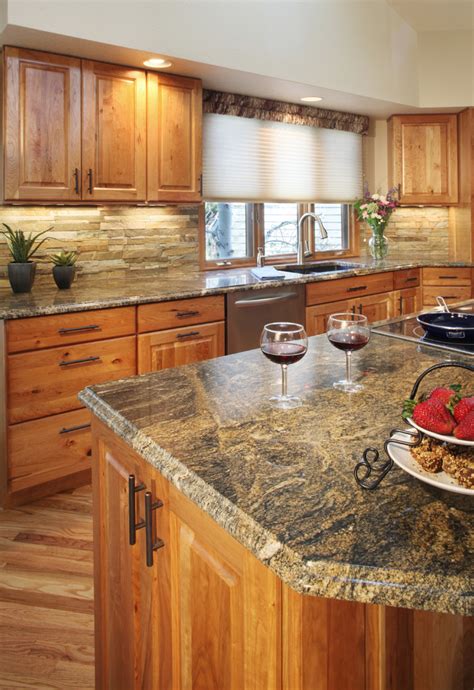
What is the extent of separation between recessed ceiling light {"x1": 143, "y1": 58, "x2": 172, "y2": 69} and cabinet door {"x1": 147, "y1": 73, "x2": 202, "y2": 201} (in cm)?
7

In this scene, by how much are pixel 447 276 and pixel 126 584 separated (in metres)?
4.28

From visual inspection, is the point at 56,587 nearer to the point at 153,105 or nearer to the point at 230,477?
the point at 230,477

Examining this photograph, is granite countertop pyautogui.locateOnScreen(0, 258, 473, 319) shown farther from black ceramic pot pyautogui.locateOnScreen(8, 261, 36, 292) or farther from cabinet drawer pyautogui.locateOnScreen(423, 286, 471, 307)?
cabinet drawer pyautogui.locateOnScreen(423, 286, 471, 307)

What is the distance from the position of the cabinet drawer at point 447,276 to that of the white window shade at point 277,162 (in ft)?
3.19

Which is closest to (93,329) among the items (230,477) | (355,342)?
(355,342)

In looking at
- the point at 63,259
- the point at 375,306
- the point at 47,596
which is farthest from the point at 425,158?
the point at 47,596

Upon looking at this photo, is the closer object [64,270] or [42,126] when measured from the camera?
[42,126]

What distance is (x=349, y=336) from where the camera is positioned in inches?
56.1

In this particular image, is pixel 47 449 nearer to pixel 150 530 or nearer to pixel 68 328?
pixel 68 328

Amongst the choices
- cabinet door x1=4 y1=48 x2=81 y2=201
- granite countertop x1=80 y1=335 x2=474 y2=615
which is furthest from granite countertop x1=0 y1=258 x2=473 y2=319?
granite countertop x1=80 y1=335 x2=474 y2=615

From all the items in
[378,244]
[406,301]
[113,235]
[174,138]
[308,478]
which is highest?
[174,138]

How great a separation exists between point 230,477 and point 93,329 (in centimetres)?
207

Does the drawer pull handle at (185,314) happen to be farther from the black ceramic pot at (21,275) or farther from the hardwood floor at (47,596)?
the hardwood floor at (47,596)

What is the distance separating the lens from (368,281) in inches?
175
